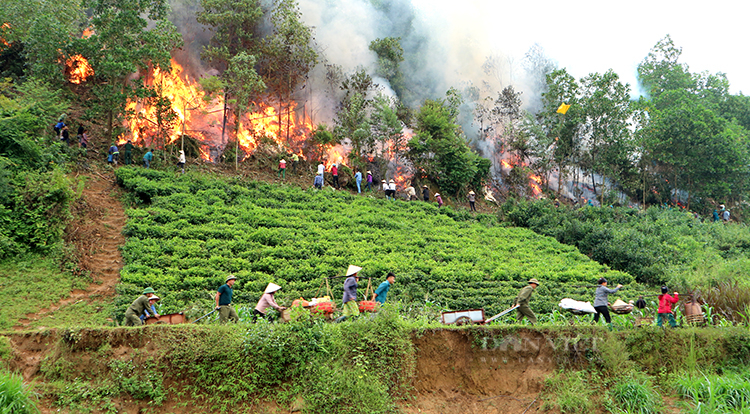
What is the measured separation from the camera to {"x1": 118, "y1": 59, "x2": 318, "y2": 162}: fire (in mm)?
27234

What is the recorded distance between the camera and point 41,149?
58.7ft

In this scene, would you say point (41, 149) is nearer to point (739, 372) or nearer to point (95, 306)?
point (95, 306)

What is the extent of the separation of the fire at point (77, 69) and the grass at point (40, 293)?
578 inches

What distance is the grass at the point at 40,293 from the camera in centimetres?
1235

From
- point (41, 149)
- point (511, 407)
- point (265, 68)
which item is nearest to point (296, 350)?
point (511, 407)

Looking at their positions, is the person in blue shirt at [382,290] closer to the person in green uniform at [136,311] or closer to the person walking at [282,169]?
the person in green uniform at [136,311]

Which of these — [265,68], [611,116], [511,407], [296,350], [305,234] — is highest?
[265,68]

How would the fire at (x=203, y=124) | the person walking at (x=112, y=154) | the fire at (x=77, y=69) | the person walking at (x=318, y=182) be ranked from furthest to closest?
the fire at (x=203, y=124)
the person walking at (x=318, y=182)
the fire at (x=77, y=69)
the person walking at (x=112, y=154)

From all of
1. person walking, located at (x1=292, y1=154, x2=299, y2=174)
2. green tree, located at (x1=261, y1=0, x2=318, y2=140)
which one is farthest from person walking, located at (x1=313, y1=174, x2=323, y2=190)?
green tree, located at (x1=261, y1=0, x2=318, y2=140)

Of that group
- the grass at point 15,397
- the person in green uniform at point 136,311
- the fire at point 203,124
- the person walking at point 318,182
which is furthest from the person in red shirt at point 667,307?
the fire at point 203,124

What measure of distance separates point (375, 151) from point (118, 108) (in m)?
14.8

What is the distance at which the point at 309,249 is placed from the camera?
60.5 feet

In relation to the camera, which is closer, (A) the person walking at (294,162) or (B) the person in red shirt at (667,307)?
(B) the person in red shirt at (667,307)

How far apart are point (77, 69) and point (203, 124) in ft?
23.2
